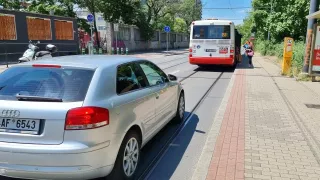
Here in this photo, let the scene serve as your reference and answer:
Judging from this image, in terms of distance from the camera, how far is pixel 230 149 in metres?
4.84

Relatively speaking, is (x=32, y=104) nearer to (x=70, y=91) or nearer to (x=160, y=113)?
(x=70, y=91)

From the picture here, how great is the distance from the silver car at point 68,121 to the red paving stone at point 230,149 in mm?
1115

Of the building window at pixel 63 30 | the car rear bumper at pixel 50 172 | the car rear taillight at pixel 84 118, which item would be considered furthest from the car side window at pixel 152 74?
the building window at pixel 63 30

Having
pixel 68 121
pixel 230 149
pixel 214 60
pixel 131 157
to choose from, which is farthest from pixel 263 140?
pixel 214 60

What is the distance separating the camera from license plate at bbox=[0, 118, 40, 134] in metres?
3.15

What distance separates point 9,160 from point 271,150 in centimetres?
368

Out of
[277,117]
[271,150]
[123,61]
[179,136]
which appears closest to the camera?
[123,61]

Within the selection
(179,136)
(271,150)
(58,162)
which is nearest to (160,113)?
(179,136)

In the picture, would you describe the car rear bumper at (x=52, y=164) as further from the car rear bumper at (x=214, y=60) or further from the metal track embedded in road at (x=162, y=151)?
the car rear bumper at (x=214, y=60)

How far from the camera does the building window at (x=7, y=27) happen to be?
62.6ft

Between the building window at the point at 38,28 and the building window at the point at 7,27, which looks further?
the building window at the point at 38,28

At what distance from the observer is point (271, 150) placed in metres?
4.87

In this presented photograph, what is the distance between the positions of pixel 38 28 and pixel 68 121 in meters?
20.8

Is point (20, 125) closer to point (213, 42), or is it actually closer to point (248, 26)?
point (213, 42)
